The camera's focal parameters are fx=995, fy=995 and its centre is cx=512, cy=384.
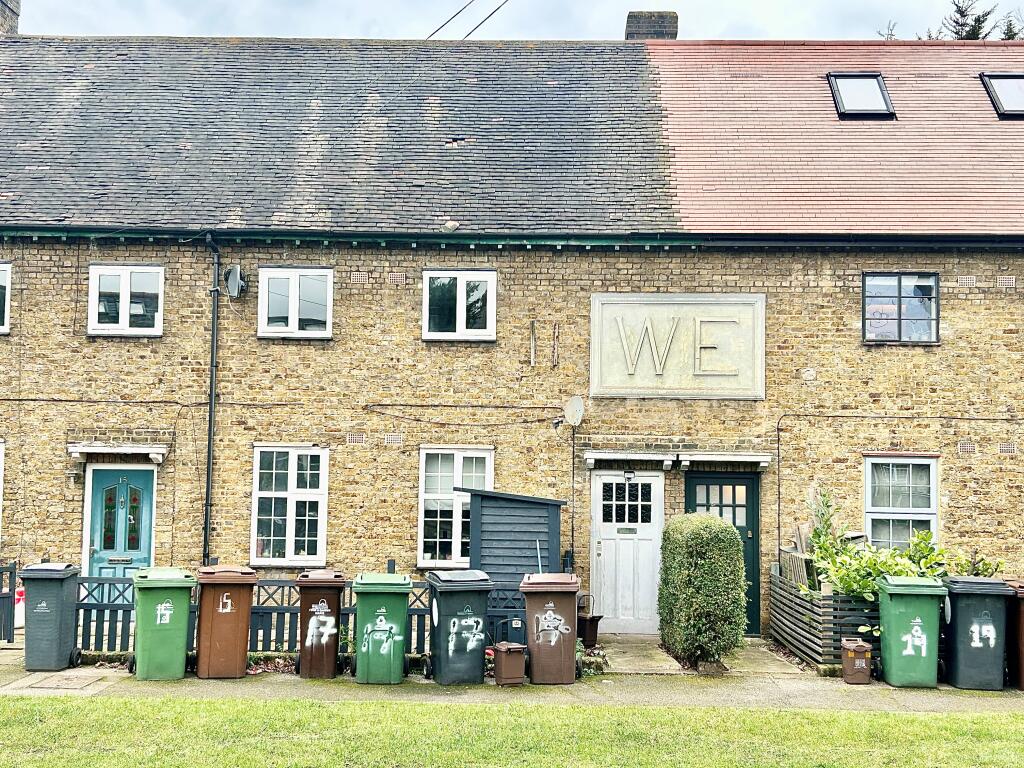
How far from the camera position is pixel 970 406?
46.8 ft

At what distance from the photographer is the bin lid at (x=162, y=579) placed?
418 inches

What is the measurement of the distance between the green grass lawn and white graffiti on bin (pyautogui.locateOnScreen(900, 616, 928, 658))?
150 cm

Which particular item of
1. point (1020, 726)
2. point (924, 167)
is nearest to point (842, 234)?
point (924, 167)

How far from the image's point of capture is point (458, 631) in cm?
1050

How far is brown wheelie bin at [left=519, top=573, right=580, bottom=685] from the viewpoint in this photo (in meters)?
10.7

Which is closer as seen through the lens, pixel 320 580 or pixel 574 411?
pixel 320 580

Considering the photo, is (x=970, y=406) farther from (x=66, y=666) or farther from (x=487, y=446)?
(x=66, y=666)

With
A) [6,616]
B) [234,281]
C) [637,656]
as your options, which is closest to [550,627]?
[637,656]

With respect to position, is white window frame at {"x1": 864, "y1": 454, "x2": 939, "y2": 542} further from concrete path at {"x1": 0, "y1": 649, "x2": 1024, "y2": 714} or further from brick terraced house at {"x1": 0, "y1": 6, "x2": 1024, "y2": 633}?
concrete path at {"x1": 0, "y1": 649, "x2": 1024, "y2": 714}

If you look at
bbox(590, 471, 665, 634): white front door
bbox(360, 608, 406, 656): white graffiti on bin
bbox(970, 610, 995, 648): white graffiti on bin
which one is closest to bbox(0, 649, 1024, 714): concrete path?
bbox(360, 608, 406, 656): white graffiti on bin

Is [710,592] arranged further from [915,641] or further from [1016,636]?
[1016,636]

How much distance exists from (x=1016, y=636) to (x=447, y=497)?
7.46m

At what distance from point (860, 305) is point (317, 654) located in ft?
29.6

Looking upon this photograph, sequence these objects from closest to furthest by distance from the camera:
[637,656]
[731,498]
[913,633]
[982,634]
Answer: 1. [982,634]
2. [913,633]
3. [637,656]
4. [731,498]
